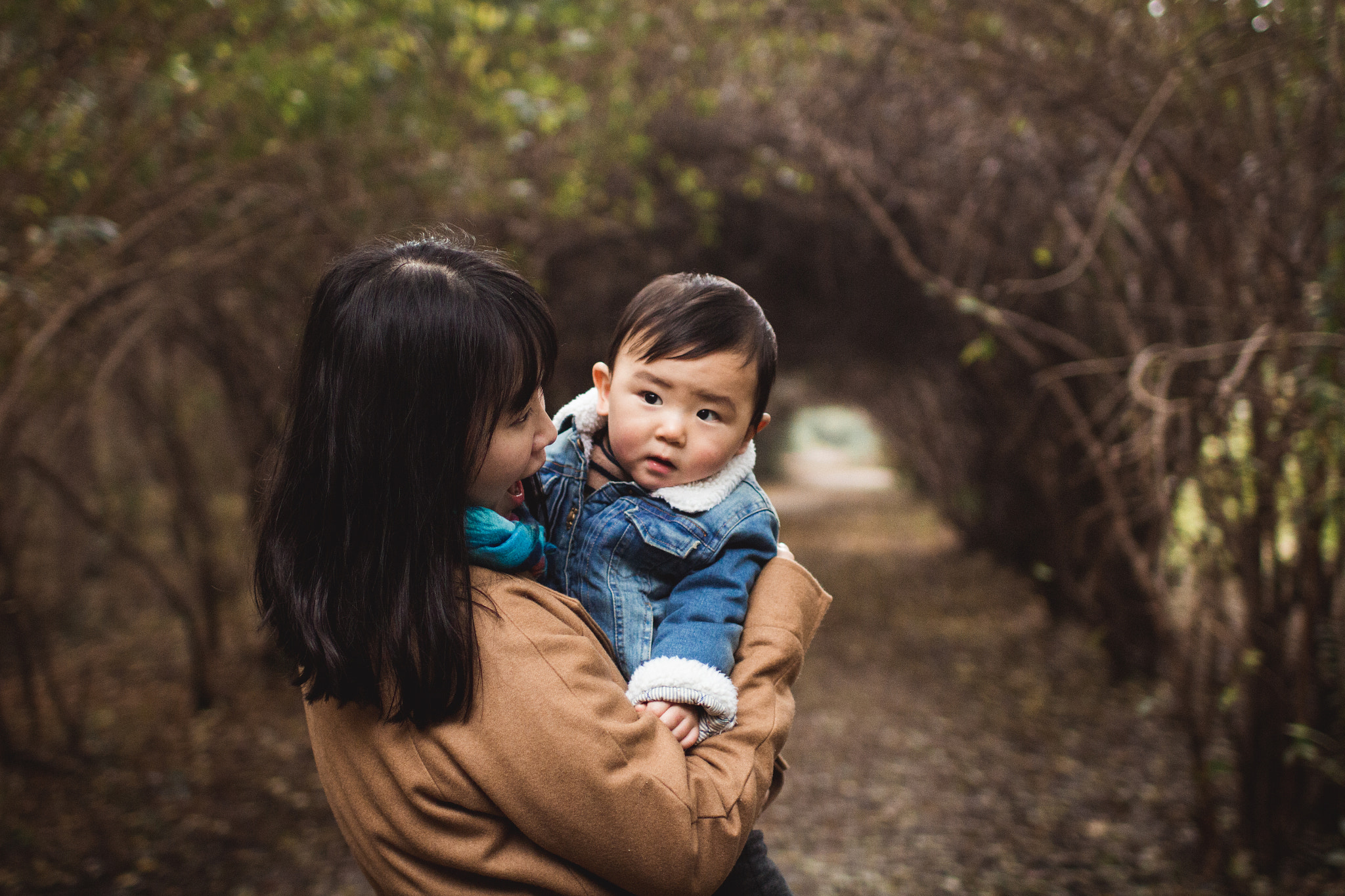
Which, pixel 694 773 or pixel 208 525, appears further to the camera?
pixel 208 525

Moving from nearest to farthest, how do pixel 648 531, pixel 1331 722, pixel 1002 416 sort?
pixel 648 531 → pixel 1331 722 → pixel 1002 416

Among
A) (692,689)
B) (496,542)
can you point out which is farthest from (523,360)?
(692,689)

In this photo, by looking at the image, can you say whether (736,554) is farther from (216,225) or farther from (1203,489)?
(216,225)

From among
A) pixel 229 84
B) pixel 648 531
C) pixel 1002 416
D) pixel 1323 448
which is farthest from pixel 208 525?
pixel 1002 416

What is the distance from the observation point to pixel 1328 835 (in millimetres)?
3629

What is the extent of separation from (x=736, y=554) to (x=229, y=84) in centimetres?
376

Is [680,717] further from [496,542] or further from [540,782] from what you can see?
[496,542]

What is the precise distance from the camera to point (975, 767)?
5199 mm

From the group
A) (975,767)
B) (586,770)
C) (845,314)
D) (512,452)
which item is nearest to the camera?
(586,770)

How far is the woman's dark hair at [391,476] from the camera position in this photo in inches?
44.6

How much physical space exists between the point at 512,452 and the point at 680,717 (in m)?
0.43

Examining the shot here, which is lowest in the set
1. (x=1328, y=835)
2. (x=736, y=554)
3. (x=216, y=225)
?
(x=1328, y=835)

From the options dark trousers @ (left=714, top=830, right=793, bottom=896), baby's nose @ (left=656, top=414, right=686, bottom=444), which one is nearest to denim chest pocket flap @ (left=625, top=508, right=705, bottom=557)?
baby's nose @ (left=656, top=414, right=686, bottom=444)

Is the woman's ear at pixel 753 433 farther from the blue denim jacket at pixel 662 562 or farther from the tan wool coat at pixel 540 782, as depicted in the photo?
the tan wool coat at pixel 540 782
